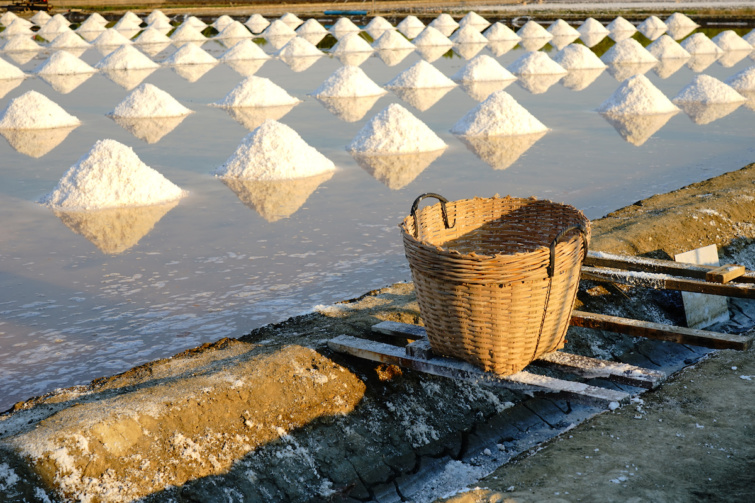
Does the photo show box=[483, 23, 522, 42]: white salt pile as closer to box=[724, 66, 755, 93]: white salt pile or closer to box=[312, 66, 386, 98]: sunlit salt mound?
box=[724, 66, 755, 93]: white salt pile

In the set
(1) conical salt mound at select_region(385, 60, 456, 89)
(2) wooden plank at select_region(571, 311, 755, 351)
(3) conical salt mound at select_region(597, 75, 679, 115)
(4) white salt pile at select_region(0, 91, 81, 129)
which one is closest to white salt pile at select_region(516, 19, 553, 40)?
(1) conical salt mound at select_region(385, 60, 456, 89)

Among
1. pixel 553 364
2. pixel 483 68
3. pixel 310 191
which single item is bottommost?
pixel 553 364

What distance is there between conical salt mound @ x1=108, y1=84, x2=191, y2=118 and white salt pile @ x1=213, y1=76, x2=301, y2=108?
608 mm

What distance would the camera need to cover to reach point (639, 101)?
791 cm

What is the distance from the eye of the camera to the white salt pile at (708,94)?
28.3ft

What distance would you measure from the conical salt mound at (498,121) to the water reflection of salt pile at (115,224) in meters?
2.86

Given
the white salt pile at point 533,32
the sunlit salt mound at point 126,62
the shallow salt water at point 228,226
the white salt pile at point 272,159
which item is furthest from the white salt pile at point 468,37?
the white salt pile at point 272,159

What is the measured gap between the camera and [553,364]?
2.37 m

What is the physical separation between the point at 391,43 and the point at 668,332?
44.1ft

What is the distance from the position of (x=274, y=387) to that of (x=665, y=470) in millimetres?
1110

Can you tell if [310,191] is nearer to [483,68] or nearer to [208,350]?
[208,350]

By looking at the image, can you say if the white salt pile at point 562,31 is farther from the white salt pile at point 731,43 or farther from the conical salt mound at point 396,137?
the conical salt mound at point 396,137

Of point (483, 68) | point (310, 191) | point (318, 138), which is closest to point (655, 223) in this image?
point (310, 191)

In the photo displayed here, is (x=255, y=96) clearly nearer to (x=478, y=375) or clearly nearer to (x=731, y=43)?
(x=478, y=375)
